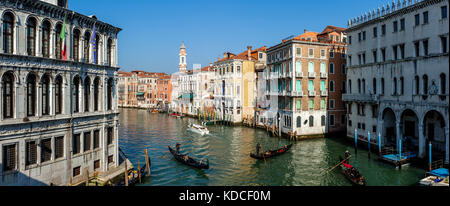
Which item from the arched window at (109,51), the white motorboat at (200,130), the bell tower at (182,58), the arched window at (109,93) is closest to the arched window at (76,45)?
the arched window at (109,51)

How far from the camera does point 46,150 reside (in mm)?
13523

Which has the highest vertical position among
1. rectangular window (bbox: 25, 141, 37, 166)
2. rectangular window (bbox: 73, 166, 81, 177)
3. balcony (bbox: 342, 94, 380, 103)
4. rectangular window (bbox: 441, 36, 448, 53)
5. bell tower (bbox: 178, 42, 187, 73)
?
bell tower (bbox: 178, 42, 187, 73)

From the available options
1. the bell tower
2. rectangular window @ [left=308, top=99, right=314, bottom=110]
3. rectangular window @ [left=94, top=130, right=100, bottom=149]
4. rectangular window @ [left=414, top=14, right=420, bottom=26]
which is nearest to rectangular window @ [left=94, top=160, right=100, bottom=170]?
rectangular window @ [left=94, top=130, right=100, bottom=149]

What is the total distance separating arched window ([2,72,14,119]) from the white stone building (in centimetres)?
2362

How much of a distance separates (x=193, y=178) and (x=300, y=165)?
8.43m

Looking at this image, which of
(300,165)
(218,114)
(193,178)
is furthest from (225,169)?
(218,114)

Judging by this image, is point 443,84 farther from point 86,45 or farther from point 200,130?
point 200,130

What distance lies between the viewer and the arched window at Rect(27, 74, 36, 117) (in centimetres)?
1283

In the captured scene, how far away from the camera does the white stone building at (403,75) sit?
19.4 meters

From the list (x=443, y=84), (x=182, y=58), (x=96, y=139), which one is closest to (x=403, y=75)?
(x=443, y=84)

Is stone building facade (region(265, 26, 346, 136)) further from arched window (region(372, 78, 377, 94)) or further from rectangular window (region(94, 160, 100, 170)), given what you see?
rectangular window (region(94, 160, 100, 170))

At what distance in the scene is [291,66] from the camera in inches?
1294

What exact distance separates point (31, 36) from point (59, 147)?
17.2 feet

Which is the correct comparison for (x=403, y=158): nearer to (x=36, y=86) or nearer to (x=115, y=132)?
(x=115, y=132)
